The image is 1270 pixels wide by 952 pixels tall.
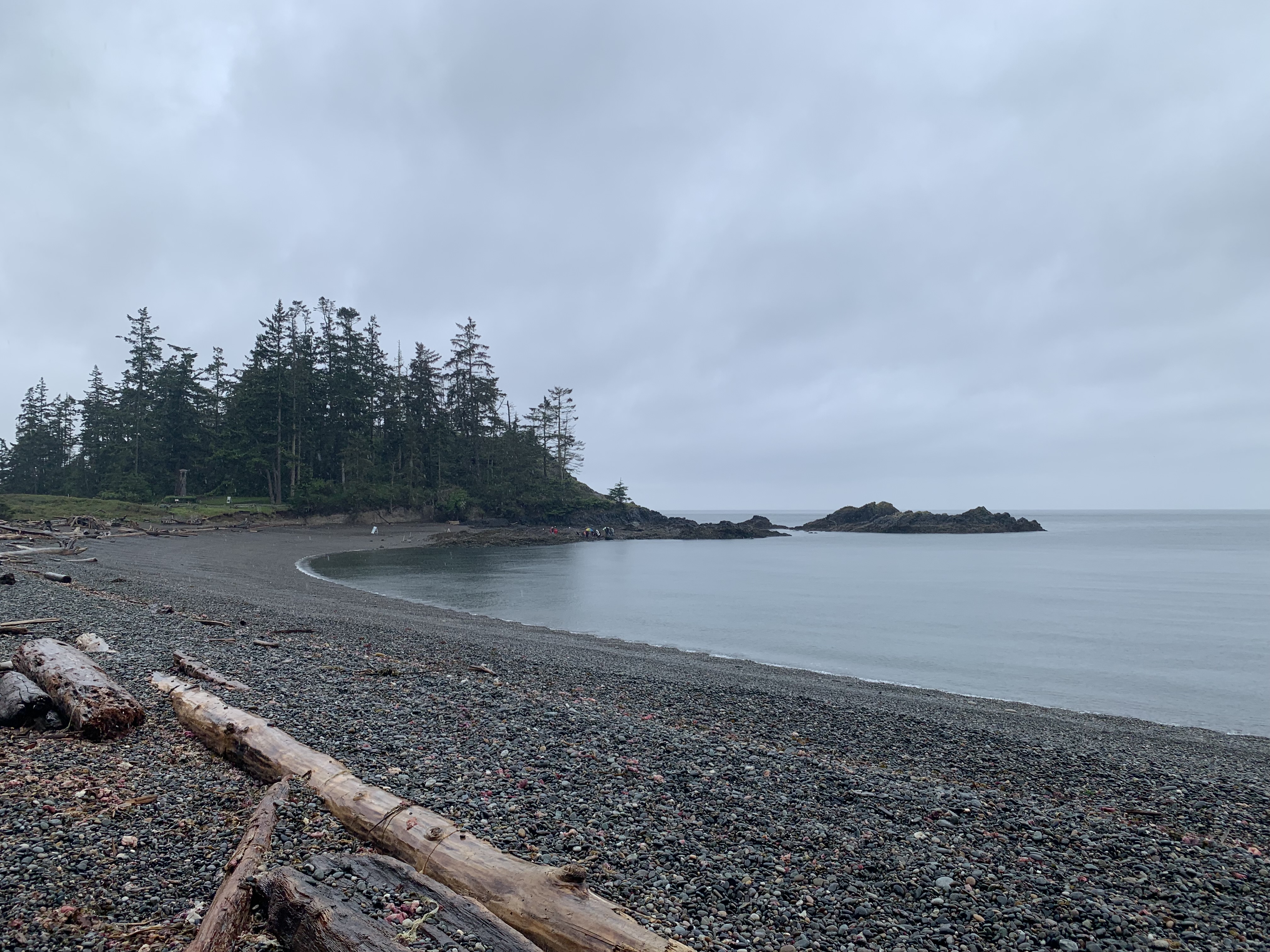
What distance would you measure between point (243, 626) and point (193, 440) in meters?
66.1

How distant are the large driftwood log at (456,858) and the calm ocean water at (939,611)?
14.2 meters

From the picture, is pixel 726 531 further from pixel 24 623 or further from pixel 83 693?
pixel 83 693

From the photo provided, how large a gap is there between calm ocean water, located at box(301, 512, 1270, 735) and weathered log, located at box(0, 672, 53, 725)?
15.5 meters

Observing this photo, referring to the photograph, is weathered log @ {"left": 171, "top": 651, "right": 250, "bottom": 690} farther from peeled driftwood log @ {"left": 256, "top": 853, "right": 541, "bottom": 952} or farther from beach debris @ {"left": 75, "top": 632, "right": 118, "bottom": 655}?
peeled driftwood log @ {"left": 256, "top": 853, "right": 541, "bottom": 952}

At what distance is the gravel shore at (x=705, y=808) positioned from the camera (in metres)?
4.01

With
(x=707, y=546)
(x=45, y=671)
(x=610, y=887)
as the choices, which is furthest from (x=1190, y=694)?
(x=707, y=546)

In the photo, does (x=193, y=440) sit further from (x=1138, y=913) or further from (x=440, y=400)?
(x=1138, y=913)

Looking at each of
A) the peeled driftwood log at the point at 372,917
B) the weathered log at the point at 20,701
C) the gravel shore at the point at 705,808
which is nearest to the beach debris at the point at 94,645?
the gravel shore at the point at 705,808

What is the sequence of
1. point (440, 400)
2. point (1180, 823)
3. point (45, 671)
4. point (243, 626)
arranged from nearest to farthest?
point (1180, 823) < point (45, 671) < point (243, 626) < point (440, 400)

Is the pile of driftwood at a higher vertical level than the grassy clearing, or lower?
lower

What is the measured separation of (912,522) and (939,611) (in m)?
79.2

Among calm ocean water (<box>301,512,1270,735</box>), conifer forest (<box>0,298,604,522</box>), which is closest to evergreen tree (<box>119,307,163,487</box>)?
conifer forest (<box>0,298,604,522</box>)

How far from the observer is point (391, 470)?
74812 millimetres

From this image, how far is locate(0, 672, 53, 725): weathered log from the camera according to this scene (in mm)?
6168
